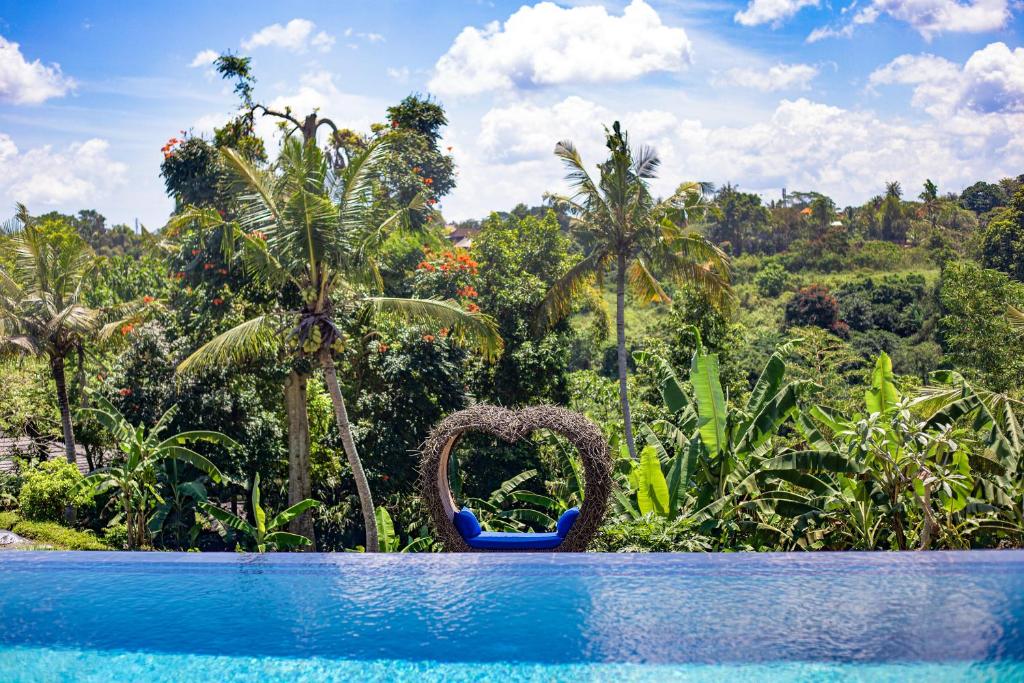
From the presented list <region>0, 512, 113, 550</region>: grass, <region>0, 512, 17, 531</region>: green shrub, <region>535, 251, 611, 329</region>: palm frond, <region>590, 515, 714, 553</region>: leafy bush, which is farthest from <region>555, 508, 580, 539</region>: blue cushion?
<region>0, 512, 17, 531</region>: green shrub

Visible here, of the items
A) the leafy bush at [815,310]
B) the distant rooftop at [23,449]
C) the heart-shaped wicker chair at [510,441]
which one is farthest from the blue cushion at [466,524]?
the leafy bush at [815,310]

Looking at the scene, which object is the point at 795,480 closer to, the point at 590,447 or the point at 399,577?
the point at 590,447

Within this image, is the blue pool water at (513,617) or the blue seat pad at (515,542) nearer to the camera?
the blue pool water at (513,617)

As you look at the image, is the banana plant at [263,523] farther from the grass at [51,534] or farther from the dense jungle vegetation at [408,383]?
the grass at [51,534]

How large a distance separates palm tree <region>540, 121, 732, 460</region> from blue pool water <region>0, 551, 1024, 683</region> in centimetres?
734

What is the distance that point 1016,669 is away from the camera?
617 centimetres

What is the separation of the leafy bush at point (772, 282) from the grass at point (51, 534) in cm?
3852

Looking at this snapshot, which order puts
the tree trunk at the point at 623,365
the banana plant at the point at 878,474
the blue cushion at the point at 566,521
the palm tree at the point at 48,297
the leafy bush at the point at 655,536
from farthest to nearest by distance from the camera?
the tree trunk at the point at 623,365
the palm tree at the point at 48,297
the blue cushion at the point at 566,521
the leafy bush at the point at 655,536
the banana plant at the point at 878,474

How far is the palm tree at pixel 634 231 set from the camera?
49.8 ft

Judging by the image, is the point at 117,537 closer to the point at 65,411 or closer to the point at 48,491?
the point at 48,491

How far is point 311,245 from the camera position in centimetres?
1038

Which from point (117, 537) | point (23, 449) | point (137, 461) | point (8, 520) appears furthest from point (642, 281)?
point (23, 449)

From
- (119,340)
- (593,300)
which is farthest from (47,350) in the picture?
(593,300)

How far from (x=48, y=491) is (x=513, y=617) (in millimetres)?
9717
